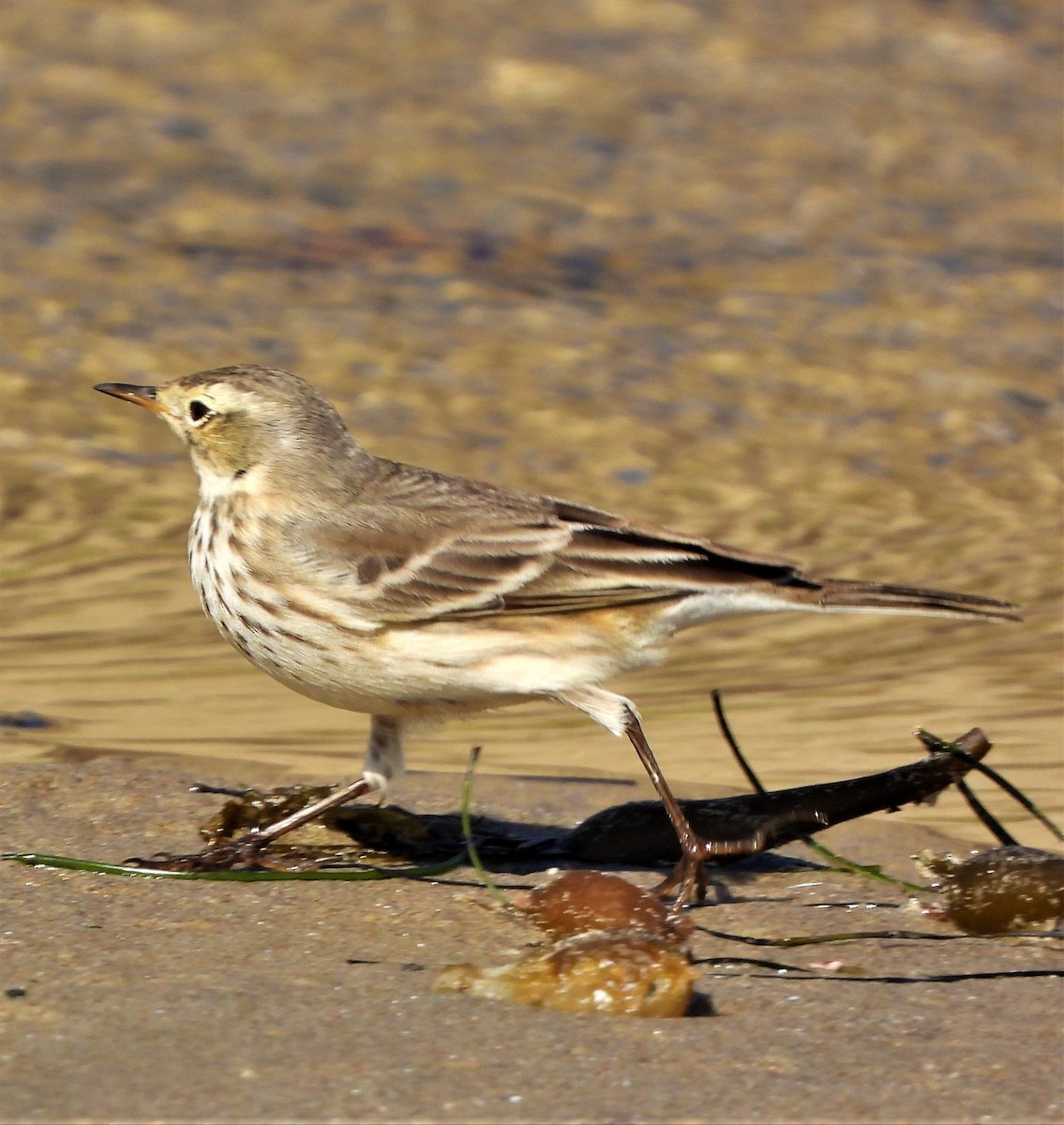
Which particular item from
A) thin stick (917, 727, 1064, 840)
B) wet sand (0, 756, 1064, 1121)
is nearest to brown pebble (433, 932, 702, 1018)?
wet sand (0, 756, 1064, 1121)

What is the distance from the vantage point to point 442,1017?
141 inches

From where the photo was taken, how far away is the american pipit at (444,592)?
4953 millimetres

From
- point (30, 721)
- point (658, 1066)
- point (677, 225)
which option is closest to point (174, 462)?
point (30, 721)

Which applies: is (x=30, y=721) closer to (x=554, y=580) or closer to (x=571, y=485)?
(x=554, y=580)

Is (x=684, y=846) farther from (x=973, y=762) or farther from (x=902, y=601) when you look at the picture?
(x=902, y=601)

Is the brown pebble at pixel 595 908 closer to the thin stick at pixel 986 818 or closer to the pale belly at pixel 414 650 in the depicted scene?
the pale belly at pixel 414 650

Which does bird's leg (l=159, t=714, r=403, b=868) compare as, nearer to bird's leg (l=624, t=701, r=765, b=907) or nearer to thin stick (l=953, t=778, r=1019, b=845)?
bird's leg (l=624, t=701, r=765, b=907)

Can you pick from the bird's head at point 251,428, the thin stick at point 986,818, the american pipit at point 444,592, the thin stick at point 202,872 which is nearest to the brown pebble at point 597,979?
the thin stick at point 202,872

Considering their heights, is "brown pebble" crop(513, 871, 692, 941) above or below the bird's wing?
below

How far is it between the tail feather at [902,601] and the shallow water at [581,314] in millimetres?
959

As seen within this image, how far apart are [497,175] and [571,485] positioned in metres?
3.64

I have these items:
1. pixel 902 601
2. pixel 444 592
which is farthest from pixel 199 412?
pixel 902 601

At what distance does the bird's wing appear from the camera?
5.08 meters

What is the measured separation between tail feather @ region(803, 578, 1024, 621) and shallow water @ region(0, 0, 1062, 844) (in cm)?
96
